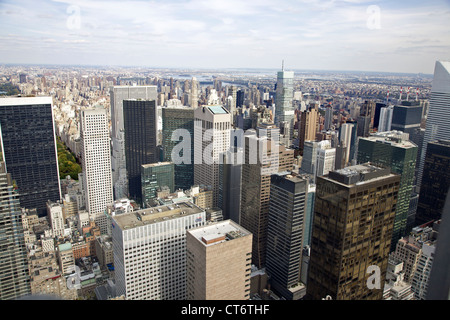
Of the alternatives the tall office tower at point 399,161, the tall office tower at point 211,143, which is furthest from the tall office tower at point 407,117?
the tall office tower at point 211,143

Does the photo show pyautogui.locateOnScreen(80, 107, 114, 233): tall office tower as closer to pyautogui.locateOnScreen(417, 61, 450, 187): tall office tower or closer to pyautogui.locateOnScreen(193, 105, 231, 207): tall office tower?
pyautogui.locateOnScreen(193, 105, 231, 207): tall office tower

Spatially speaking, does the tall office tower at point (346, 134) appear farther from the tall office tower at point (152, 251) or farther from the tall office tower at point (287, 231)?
the tall office tower at point (152, 251)

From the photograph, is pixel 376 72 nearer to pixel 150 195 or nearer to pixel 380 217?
pixel 380 217

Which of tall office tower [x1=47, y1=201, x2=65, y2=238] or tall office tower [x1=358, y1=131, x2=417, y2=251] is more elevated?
tall office tower [x1=358, y1=131, x2=417, y2=251]

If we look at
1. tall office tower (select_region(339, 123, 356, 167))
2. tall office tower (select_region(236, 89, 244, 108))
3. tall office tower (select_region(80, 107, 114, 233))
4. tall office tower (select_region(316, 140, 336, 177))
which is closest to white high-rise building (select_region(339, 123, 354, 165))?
tall office tower (select_region(339, 123, 356, 167))

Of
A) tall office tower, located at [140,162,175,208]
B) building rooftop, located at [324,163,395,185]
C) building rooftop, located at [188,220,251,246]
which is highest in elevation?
building rooftop, located at [324,163,395,185]

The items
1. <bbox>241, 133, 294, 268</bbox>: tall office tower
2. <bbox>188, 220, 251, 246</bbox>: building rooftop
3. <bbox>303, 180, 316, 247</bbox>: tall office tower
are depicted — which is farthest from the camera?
<bbox>241, 133, 294, 268</bbox>: tall office tower
